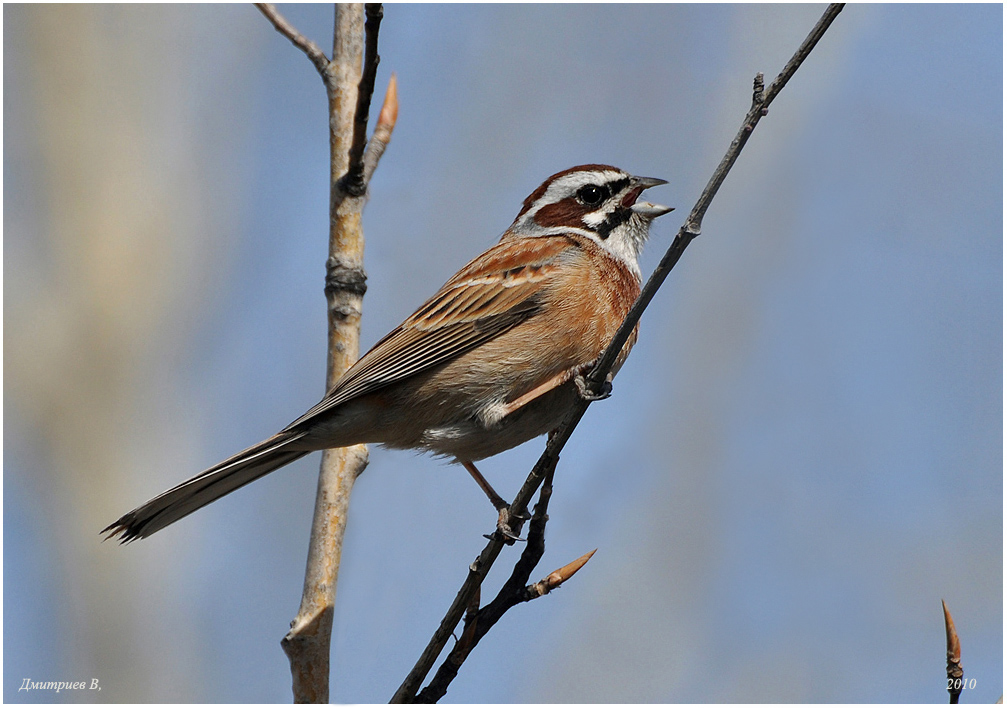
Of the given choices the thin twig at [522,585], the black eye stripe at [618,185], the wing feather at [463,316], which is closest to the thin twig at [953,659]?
the thin twig at [522,585]

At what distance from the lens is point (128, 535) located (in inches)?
187

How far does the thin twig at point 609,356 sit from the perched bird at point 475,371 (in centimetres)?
114

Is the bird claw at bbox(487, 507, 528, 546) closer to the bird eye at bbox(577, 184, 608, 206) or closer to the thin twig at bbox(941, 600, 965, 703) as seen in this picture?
the thin twig at bbox(941, 600, 965, 703)

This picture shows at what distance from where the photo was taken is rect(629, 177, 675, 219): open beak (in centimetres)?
580

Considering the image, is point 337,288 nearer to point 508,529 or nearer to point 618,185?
point 508,529

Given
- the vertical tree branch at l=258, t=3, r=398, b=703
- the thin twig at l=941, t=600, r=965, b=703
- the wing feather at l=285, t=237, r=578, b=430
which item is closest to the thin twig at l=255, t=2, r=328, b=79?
the vertical tree branch at l=258, t=3, r=398, b=703

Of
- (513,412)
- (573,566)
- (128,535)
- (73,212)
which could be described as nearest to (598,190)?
(513,412)

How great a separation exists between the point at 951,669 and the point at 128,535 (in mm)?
3652

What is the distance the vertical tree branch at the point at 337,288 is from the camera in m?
4.25

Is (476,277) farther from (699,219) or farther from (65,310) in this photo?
(65,310)

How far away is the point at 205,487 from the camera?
196 inches

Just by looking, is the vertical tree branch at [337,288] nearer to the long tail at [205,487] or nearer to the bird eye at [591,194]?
the long tail at [205,487]

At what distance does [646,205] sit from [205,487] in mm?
2988

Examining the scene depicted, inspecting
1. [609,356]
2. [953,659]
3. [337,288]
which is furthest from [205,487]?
[953,659]
